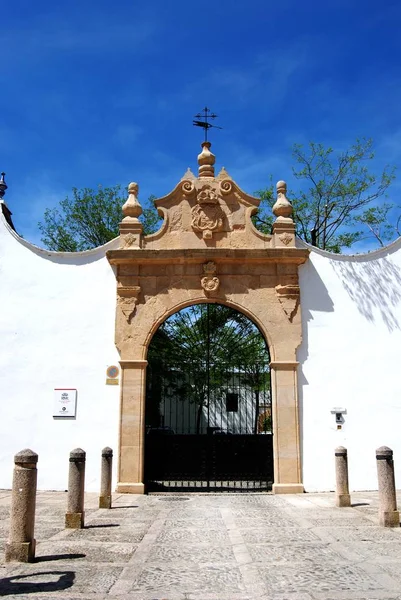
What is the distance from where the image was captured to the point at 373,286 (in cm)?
1226

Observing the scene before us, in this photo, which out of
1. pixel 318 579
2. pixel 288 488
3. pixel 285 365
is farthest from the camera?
pixel 285 365

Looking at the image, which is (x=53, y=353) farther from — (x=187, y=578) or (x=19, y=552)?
(x=187, y=578)

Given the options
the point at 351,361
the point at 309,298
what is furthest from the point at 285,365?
the point at 309,298

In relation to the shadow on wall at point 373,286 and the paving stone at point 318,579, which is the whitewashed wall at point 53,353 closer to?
the shadow on wall at point 373,286

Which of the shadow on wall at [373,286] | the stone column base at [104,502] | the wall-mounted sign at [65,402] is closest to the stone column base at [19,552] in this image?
the stone column base at [104,502]

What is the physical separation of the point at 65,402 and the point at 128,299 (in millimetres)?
2427

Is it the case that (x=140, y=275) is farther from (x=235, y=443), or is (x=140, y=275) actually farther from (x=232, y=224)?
(x=235, y=443)

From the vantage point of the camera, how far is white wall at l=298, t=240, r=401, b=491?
1140 cm

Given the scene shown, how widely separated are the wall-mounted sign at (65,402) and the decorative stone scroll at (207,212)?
425 cm

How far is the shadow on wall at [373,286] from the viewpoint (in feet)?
39.7

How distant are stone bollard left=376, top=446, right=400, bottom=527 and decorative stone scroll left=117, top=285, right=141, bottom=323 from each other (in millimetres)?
6213

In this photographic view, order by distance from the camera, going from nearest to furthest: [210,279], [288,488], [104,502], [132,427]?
[104,502]
[288,488]
[132,427]
[210,279]

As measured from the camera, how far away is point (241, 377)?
44.0ft

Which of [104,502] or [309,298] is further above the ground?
[309,298]
